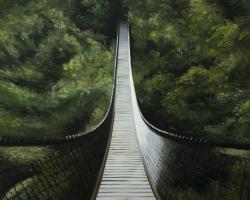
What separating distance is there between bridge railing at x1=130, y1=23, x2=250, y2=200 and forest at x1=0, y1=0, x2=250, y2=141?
18.1ft

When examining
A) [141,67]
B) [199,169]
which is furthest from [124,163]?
[141,67]

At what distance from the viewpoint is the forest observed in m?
11.8

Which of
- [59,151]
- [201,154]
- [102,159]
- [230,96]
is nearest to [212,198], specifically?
[201,154]

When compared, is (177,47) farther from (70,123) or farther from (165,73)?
(70,123)

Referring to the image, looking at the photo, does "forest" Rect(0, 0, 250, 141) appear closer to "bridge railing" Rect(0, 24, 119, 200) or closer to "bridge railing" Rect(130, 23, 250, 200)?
"bridge railing" Rect(130, 23, 250, 200)

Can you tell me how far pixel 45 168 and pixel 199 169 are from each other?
1.79 metres

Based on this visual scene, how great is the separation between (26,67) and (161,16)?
691 cm

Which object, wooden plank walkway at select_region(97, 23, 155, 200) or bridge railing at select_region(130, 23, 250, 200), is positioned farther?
wooden plank walkway at select_region(97, 23, 155, 200)

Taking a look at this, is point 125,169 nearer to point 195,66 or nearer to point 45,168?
point 45,168

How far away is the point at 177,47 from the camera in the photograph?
15.2 m

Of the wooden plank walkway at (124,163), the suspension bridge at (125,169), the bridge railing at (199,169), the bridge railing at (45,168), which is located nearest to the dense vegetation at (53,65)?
the wooden plank walkway at (124,163)

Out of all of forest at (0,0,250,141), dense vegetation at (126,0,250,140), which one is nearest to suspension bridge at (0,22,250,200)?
dense vegetation at (126,0,250,140)

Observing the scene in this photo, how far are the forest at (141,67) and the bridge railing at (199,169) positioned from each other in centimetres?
551

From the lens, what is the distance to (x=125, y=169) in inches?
270
